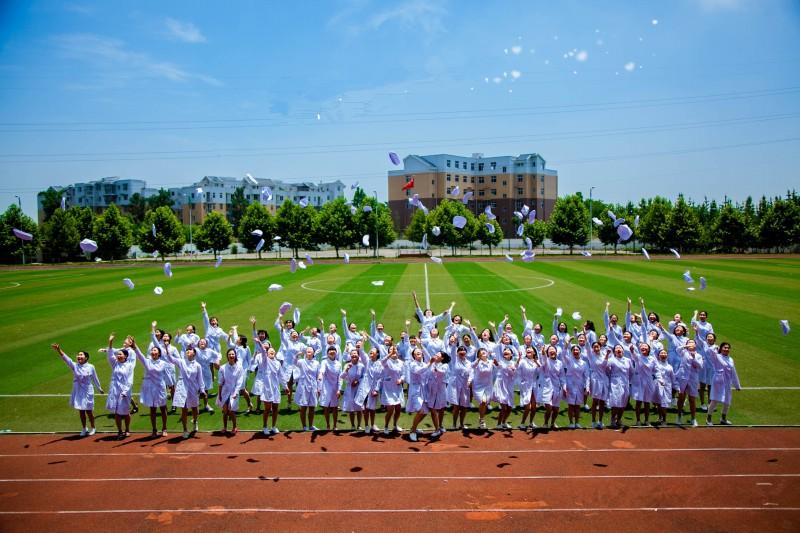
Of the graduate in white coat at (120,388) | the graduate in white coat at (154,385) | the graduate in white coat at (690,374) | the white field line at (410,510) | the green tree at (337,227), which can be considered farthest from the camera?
the green tree at (337,227)

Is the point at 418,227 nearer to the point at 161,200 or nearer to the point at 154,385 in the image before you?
the point at 154,385

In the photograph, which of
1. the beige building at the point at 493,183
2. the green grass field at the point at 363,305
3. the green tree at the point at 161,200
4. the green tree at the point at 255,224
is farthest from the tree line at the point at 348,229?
the green tree at the point at 161,200

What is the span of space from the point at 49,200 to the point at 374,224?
78.1m

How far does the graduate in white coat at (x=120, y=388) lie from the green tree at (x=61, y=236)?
72087 mm

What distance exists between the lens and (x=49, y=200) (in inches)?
4272

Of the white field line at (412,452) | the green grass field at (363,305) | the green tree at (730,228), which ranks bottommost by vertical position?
the white field line at (412,452)

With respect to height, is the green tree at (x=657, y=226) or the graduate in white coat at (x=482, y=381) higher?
the green tree at (x=657, y=226)

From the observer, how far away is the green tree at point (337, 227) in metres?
71.9

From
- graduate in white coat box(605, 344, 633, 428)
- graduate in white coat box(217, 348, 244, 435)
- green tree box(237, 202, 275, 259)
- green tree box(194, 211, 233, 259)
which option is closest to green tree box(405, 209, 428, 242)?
green tree box(237, 202, 275, 259)

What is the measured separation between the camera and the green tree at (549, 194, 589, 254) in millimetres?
70312

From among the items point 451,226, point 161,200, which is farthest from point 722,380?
point 161,200

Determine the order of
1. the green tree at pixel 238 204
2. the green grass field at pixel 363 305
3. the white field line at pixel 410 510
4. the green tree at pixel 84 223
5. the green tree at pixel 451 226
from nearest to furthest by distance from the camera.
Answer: the white field line at pixel 410 510 → the green grass field at pixel 363 305 → the green tree at pixel 451 226 → the green tree at pixel 84 223 → the green tree at pixel 238 204

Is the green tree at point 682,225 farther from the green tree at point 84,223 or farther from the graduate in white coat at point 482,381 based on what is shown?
the green tree at point 84,223

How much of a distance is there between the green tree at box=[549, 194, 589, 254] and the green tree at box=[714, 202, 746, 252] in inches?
693
